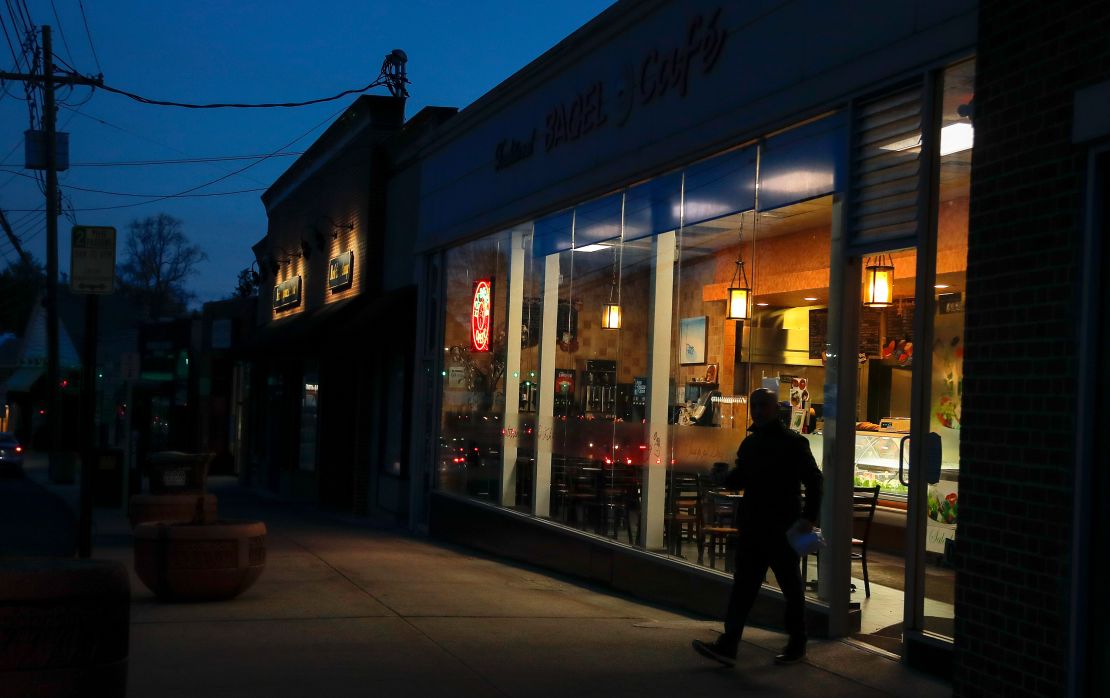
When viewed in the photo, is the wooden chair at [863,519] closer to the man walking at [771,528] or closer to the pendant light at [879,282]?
the pendant light at [879,282]

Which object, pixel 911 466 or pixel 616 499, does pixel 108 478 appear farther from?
pixel 911 466

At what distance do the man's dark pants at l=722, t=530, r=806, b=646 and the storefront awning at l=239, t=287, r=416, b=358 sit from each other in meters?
12.9

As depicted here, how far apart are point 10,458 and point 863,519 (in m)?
32.6

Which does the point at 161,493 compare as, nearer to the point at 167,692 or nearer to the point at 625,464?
the point at 625,464

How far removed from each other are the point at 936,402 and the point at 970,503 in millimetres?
1289

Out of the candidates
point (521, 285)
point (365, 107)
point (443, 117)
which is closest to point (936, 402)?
point (521, 285)

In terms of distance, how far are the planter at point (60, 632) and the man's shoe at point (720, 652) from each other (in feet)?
13.4

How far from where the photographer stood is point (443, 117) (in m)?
20.4

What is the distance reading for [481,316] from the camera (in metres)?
16.7

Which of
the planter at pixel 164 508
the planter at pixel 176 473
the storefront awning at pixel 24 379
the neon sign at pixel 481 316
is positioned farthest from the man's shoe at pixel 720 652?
the storefront awning at pixel 24 379

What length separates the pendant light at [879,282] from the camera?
9633 millimetres

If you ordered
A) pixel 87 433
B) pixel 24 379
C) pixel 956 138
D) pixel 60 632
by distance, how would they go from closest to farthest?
1. pixel 60 632
2. pixel 956 138
3. pixel 87 433
4. pixel 24 379

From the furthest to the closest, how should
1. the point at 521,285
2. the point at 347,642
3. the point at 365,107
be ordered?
the point at 365,107 < the point at 521,285 < the point at 347,642

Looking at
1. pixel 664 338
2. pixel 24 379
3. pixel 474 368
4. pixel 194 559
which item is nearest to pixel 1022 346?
pixel 664 338
